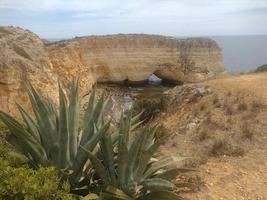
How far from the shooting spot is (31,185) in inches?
125

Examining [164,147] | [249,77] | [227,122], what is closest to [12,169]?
[164,147]

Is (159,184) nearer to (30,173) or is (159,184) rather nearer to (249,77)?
(30,173)

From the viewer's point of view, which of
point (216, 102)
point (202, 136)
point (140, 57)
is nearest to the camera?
point (202, 136)

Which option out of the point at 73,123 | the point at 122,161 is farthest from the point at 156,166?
the point at 73,123

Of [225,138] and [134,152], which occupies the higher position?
[134,152]

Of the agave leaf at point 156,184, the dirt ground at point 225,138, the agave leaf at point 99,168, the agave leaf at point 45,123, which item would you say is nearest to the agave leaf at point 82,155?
the agave leaf at point 99,168

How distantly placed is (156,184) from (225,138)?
154 inches

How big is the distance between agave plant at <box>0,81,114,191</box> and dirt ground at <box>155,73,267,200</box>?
157 cm

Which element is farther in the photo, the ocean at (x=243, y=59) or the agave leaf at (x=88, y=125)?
the ocean at (x=243, y=59)

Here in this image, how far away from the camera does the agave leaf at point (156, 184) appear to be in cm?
371

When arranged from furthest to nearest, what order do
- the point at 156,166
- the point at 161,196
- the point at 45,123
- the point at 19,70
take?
1. the point at 19,70
2. the point at 156,166
3. the point at 45,123
4. the point at 161,196

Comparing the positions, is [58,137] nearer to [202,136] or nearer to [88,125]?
[88,125]

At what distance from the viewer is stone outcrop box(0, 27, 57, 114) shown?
8.87m

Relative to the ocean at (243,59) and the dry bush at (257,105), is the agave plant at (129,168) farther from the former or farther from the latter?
the ocean at (243,59)
